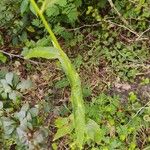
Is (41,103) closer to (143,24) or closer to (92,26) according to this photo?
(92,26)

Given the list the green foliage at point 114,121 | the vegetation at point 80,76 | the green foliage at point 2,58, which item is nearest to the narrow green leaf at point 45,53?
the vegetation at point 80,76

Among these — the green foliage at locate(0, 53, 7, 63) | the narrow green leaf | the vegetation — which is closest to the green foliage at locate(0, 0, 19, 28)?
the vegetation

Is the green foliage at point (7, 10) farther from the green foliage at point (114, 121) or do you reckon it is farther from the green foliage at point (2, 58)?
the green foliage at point (114, 121)

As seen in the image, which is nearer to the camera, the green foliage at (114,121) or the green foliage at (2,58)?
the green foliage at (114,121)

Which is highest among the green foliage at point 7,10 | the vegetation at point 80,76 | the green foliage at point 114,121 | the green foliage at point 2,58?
the green foliage at point 7,10

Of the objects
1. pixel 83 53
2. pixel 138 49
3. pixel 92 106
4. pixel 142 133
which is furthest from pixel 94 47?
pixel 142 133

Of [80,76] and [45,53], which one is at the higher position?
[45,53]

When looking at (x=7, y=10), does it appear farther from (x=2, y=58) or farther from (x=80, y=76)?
(x=80, y=76)

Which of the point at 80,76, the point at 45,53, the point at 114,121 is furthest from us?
the point at 80,76

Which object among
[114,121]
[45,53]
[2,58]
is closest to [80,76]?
[114,121]
